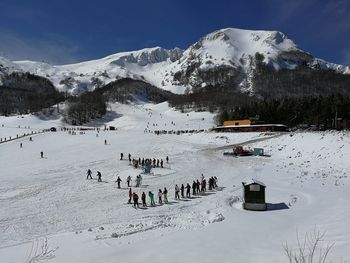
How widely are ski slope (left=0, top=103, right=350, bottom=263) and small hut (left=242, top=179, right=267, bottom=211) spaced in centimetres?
76

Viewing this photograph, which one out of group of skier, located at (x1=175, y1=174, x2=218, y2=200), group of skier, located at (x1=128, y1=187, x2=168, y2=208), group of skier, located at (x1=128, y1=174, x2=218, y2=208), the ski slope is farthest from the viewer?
group of skier, located at (x1=175, y1=174, x2=218, y2=200)

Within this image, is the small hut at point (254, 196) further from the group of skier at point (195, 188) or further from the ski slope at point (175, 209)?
the group of skier at point (195, 188)

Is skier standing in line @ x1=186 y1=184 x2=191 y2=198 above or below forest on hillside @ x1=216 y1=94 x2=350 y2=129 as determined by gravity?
below

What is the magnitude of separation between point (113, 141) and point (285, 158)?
3335 centimetres

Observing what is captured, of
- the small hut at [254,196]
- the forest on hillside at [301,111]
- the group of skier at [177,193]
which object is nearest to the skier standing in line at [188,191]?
the group of skier at [177,193]

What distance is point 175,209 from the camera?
2455cm

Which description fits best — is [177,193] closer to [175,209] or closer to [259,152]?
[175,209]

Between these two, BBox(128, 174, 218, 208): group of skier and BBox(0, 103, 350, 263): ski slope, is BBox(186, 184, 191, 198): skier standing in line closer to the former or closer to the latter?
BBox(128, 174, 218, 208): group of skier

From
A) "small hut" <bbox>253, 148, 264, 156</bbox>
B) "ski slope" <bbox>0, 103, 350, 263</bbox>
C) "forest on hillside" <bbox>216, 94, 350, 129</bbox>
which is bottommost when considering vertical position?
"ski slope" <bbox>0, 103, 350, 263</bbox>

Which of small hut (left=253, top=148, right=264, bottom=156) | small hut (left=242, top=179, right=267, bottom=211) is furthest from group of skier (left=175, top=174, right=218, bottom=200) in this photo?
small hut (left=253, top=148, right=264, bottom=156)

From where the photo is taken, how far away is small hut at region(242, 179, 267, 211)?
923 inches

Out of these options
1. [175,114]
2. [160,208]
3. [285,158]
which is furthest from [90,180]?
[175,114]

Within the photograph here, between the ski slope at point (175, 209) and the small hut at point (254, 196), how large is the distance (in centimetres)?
76

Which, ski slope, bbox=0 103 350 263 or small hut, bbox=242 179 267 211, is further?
small hut, bbox=242 179 267 211
